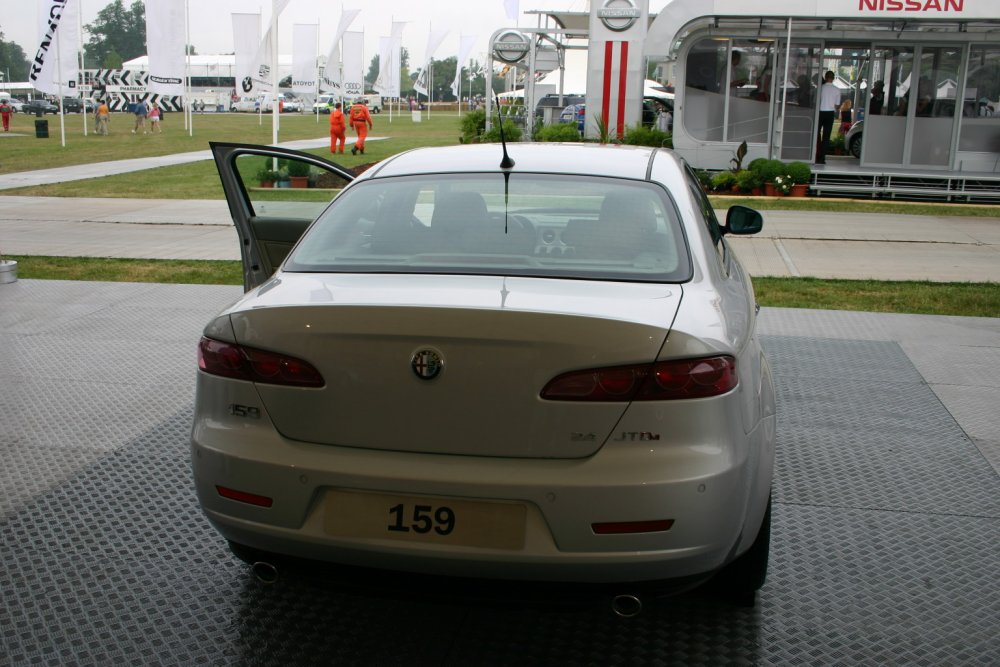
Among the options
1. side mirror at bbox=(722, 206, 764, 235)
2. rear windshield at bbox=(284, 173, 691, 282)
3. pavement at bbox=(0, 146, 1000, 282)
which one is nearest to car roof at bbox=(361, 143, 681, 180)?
rear windshield at bbox=(284, 173, 691, 282)

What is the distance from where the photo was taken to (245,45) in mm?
35469

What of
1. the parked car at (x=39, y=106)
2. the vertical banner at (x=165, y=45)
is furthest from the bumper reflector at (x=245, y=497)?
the parked car at (x=39, y=106)

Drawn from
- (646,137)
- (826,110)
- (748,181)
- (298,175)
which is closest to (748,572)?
(298,175)

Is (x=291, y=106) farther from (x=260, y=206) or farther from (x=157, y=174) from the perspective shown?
(x=260, y=206)

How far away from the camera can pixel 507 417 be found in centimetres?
255

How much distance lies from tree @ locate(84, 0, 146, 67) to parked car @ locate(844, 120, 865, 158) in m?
149

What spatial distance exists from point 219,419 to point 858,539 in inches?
95.8

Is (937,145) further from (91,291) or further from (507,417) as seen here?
(507,417)

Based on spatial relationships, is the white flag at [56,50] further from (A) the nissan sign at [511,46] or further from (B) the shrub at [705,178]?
(B) the shrub at [705,178]

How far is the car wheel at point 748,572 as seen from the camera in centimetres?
318

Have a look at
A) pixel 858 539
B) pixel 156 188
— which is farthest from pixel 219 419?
pixel 156 188

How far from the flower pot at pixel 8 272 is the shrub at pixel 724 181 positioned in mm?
13015

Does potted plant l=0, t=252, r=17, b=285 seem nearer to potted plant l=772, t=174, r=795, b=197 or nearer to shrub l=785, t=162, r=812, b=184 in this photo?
potted plant l=772, t=174, r=795, b=197

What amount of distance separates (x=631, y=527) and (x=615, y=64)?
19933 mm
